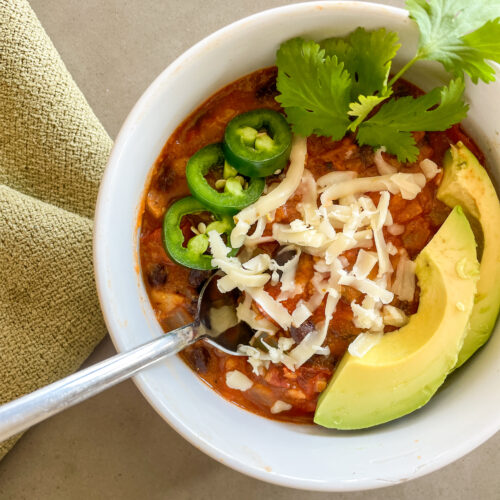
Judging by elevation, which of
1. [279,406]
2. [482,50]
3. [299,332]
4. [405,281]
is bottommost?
[279,406]

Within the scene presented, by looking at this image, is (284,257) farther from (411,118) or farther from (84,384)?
(84,384)

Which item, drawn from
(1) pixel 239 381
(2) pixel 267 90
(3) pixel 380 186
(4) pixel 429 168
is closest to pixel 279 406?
(1) pixel 239 381

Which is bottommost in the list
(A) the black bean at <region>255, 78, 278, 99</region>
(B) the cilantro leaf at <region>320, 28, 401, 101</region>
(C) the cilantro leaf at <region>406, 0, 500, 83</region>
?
(A) the black bean at <region>255, 78, 278, 99</region>

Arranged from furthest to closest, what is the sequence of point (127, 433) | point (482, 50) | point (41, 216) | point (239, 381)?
point (127, 433), point (41, 216), point (239, 381), point (482, 50)

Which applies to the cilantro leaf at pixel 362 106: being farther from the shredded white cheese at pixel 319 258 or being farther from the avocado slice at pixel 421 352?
the avocado slice at pixel 421 352

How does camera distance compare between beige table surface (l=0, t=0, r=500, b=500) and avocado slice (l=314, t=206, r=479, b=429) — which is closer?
avocado slice (l=314, t=206, r=479, b=429)

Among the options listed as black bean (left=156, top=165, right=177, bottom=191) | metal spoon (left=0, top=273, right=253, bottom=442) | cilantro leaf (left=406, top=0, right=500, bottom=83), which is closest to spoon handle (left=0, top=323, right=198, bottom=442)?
metal spoon (left=0, top=273, right=253, bottom=442)

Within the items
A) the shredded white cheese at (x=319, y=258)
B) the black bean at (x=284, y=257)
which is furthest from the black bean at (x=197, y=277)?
the black bean at (x=284, y=257)

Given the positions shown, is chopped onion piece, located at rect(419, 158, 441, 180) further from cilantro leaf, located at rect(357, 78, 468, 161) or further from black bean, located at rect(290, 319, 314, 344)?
black bean, located at rect(290, 319, 314, 344)
